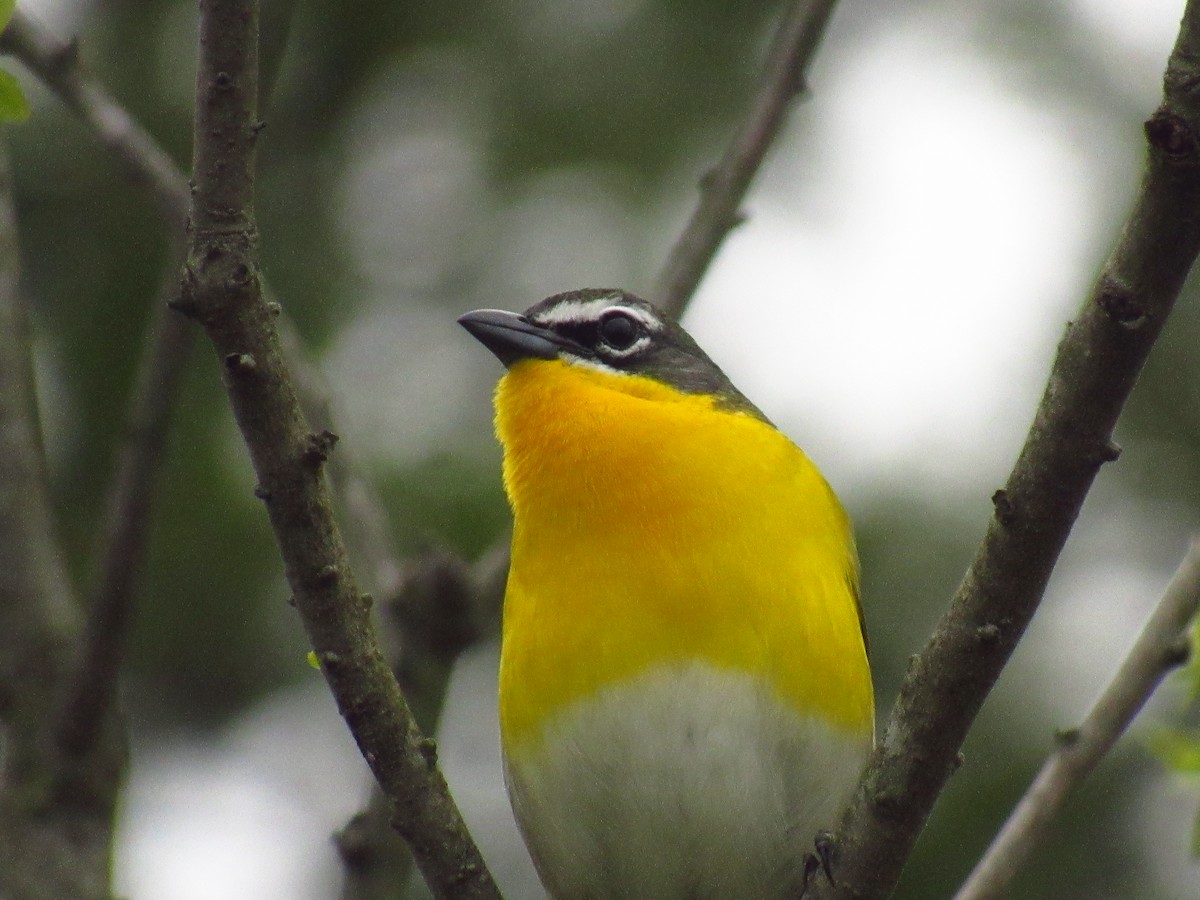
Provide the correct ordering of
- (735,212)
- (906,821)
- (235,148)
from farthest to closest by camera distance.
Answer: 1. (735,212)
2. (906,821)
3. (235,148)

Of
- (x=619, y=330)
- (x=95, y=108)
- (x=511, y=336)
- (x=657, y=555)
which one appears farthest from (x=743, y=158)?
(x=95, y=108)

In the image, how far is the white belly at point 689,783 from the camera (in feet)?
18.4

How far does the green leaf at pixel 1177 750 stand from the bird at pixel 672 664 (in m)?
1.04

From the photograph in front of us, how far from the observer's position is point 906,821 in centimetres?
431

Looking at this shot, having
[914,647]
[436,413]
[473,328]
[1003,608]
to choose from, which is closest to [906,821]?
[1003,608]

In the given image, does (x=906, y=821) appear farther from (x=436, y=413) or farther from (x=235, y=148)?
(x=436, y=413)

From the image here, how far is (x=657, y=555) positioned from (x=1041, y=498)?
2.27 meters

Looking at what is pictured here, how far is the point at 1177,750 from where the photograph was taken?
5.68m

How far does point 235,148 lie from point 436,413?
6.59 metres

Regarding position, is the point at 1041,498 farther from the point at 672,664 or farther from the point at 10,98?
the point at 10,98

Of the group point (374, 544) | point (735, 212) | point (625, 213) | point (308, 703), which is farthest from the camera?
point (625, 213)

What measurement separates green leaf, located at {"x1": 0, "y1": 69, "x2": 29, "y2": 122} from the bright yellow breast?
261 centimetres

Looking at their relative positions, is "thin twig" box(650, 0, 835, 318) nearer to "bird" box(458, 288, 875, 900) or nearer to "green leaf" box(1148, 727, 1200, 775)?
"bird" box(458, 288, 875, 900)

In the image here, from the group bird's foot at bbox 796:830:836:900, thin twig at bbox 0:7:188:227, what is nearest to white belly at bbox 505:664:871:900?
bird's foot at bbox 796:830:836:900
